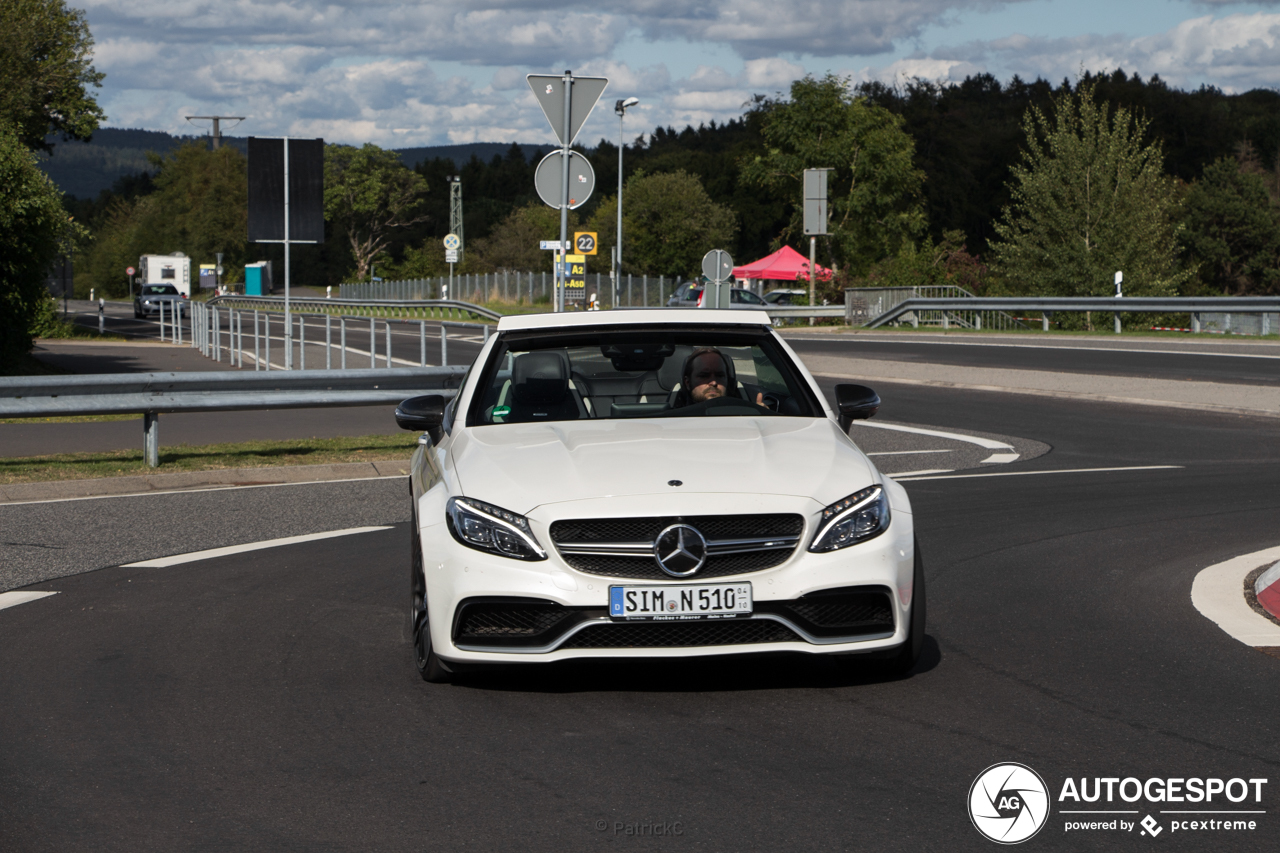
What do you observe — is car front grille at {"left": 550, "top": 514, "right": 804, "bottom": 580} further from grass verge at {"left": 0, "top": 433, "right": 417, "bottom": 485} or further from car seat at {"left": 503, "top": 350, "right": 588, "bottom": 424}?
grass verge at {"left": 0, "top": 433, "right": 417, "bottom": 485}

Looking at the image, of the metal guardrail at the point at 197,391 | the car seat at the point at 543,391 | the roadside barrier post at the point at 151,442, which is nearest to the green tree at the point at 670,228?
the metal guardrail at the point at 197,391

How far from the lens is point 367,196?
465 feet

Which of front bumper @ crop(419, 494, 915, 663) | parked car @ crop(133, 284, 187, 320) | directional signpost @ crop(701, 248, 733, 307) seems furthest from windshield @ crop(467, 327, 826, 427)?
parked car @ crop(133, 284, 187, 320)

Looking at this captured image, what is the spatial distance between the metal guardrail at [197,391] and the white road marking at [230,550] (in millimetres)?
3395

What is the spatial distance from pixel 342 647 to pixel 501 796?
213 centimetres

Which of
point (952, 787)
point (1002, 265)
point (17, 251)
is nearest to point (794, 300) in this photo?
point (1002, 265)

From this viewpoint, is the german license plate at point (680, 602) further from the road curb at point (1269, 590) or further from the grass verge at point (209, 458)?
the grass verge at point (209, 458)

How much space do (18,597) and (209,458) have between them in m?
5.95

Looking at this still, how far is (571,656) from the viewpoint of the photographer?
204 inches

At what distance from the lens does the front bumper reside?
510 centimetres

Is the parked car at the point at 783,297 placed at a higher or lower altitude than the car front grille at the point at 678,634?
higher

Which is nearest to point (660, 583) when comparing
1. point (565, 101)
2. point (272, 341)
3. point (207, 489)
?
point (207, 489)

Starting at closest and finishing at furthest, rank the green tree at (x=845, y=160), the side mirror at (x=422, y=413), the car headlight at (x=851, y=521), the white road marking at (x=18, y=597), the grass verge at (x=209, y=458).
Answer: the car headlight at (x=851, y=521)
the side mirror at (x=422, y=413)
the white road marking at (x=18, y=597)
the grass verge at (x=209, y=458)
the green tree at (x=845, y=160)

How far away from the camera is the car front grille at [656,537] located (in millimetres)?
5094
